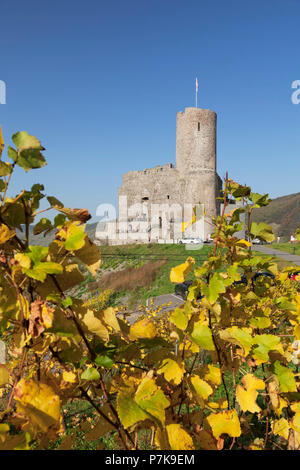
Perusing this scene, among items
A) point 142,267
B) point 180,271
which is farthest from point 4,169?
point 142,267

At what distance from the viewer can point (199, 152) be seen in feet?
81.5

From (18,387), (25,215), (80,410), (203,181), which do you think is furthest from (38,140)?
(203,181)

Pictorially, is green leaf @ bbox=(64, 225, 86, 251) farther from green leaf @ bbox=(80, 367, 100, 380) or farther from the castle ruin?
the castle ruin

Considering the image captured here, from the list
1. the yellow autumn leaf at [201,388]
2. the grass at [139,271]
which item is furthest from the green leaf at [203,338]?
the grass at [139,271]

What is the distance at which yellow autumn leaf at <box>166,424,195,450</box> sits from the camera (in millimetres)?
629

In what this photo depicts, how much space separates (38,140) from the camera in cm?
53

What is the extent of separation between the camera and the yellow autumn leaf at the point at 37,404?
47cm

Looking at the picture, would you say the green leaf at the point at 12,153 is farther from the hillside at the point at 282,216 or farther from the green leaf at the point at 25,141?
the hillside at the point at 282,216

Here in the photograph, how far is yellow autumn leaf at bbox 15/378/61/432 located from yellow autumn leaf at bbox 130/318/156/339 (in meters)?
0.23

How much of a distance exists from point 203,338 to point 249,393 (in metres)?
0.24

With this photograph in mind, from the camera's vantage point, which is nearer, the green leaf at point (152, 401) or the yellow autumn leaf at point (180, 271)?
the green leaf at point (152, 401)

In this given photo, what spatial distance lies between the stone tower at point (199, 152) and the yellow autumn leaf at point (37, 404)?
24.7 m

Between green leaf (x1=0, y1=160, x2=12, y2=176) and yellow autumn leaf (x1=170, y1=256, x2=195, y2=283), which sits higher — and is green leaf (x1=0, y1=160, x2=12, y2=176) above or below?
above

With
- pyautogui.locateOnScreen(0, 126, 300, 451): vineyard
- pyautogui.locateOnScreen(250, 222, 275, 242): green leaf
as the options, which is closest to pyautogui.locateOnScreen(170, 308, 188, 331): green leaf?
pyautogui.locateOnScreen(0, 126, 300, 451): vineyard
